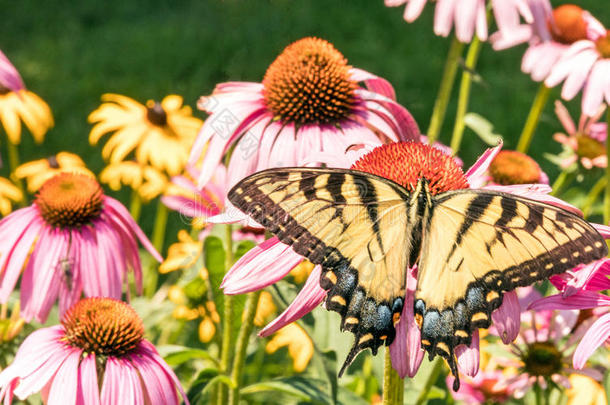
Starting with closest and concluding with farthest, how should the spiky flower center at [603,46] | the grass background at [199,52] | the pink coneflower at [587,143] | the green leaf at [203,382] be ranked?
the green leaf at [203,382] < the spiky flower center at [603,46] < the pink coneflower at [587,143] < the grass background at [199,52]

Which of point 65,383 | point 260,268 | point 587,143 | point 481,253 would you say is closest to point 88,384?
point 65,383

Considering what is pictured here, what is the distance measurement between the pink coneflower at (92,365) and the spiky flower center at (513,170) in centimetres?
120

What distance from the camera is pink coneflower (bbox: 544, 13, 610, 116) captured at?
2.24 meters

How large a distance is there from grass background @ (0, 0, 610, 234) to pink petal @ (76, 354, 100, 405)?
10.7 ft

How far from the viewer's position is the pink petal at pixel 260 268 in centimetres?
143

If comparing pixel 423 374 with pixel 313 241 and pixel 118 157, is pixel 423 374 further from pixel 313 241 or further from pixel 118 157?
pixel 118 157

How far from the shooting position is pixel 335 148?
6.05 ft

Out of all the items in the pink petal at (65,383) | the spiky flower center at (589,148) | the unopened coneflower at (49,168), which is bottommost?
the pink petal at (65,383)

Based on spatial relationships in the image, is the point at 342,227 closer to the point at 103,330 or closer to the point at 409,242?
the point at 409,242

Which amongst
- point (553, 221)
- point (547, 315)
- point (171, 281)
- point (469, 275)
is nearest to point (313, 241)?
point (469, 275)

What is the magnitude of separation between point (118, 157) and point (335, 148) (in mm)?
1296

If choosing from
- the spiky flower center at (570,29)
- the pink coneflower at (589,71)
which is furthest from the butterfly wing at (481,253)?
the spiky flower center at (570,29)

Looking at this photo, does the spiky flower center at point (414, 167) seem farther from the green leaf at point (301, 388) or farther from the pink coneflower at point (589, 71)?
the pink coneflower at point (589, 71)

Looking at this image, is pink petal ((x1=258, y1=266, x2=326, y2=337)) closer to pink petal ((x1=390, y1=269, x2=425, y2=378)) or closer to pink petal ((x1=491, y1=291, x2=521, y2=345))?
pink petal ((x1=390, y1=269, x2=425, y2=378))
